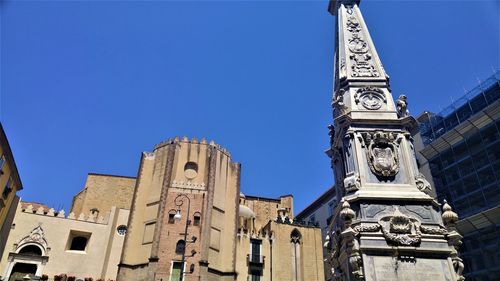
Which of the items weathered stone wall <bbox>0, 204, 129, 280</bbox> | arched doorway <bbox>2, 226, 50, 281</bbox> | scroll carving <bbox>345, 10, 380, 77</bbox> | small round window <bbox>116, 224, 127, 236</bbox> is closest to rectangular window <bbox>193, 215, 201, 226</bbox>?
small round window <bbox>116, 224, 127, 236</bbox>

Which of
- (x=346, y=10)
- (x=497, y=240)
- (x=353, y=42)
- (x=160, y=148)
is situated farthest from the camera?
(x=160, y=148)

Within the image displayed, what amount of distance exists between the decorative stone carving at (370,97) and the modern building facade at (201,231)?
24.5 metres

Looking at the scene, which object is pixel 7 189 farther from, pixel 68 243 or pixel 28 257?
pixel 68 243

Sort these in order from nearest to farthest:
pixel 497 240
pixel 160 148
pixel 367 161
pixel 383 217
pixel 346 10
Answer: pixel 383 217, pixel 367 161, pixel 346 10, pixel 497 240, pixel 160 148

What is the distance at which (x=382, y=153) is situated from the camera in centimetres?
1107

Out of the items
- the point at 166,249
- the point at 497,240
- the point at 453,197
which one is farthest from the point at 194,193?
the point at 497,240

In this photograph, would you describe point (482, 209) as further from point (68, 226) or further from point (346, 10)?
point (68, 226)

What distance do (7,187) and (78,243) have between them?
35.0 feet

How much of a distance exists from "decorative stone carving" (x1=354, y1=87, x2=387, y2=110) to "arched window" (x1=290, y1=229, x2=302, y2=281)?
105 ft

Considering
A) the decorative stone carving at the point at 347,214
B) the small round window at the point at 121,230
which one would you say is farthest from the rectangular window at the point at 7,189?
the decorative stone carving at the point at 347,214

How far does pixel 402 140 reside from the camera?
37.1 feet

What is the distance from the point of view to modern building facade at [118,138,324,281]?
35.0m

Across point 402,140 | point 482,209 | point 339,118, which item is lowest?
point 402,140

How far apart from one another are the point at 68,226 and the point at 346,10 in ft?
116
